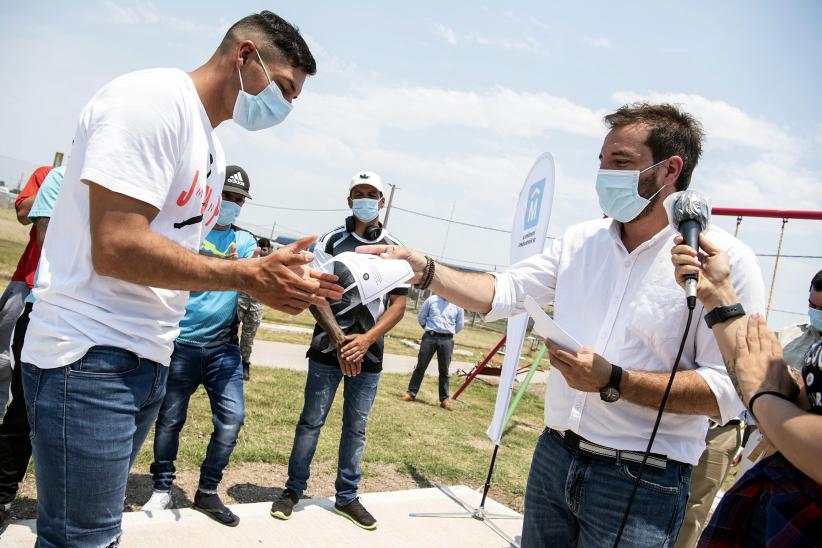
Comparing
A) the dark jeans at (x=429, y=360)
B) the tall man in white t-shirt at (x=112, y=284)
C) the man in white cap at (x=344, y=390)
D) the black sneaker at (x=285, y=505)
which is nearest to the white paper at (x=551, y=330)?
the tall man in white t-shirt at (x=112, y=284)

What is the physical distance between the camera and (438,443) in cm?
716

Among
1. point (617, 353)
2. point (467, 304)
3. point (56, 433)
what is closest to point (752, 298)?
point (617, 353)

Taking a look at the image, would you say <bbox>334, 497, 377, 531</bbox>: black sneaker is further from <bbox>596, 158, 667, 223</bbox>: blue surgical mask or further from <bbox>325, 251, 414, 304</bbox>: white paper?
<bbox>596, 158, 667, 223</bbox>: blue surgical mask

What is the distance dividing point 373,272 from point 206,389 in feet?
7.39

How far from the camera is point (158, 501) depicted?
3842 millimetres

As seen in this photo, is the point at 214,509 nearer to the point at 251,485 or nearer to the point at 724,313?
the point at 251,485

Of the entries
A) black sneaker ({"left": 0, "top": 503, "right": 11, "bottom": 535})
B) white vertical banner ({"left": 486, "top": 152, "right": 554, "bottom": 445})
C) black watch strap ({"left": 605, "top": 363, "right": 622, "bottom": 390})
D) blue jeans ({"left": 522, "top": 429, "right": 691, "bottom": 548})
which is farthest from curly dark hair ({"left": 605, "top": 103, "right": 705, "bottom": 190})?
black sneaker ({"left": 0, "top": 503, "right": 11, "bottom": 535})

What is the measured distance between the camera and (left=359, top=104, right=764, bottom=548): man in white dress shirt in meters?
1.96

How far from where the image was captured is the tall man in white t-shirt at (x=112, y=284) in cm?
169

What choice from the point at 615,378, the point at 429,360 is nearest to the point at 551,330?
the point at 615,378

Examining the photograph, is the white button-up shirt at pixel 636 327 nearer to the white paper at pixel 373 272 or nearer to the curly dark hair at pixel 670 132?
the curly dark hair at pixel 670 132

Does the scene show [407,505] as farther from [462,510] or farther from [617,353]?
[617,353]

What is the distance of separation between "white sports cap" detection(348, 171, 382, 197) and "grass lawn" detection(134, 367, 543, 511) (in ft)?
8.70

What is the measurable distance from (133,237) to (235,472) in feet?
12.4
